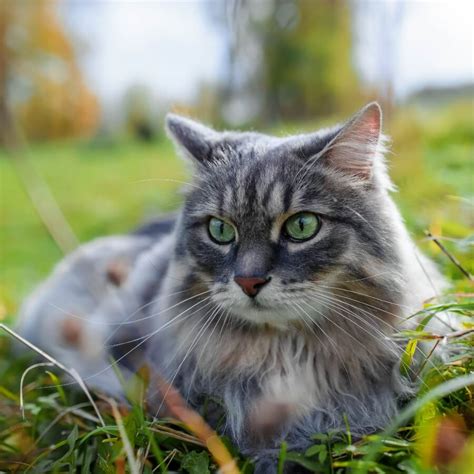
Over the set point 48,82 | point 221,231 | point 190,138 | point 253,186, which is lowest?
point 48,82

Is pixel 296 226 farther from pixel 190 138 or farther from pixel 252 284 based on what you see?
pixel 190 138

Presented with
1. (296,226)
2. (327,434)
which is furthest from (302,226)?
(327,434)

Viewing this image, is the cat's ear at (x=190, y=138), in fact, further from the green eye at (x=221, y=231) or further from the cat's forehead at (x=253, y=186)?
the green eye at (x=221, y=231)

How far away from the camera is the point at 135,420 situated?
5.30 ft

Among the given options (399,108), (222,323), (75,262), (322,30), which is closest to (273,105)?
(322,30)

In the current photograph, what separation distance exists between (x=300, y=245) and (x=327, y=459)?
1.85ft

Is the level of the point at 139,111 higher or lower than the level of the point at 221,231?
lower

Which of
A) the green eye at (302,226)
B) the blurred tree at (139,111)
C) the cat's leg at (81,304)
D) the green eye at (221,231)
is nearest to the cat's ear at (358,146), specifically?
the green eye at (302,226)

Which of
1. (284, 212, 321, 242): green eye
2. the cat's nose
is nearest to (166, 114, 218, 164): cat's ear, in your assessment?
(284, 212, 321, 242): green eye

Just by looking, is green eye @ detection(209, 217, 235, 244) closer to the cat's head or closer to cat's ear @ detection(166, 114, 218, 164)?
the cat's head

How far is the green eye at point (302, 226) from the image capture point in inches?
64.1

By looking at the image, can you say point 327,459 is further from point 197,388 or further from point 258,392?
point 197,388

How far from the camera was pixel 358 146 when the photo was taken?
1722 millimetres

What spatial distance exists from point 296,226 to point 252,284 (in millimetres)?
230
